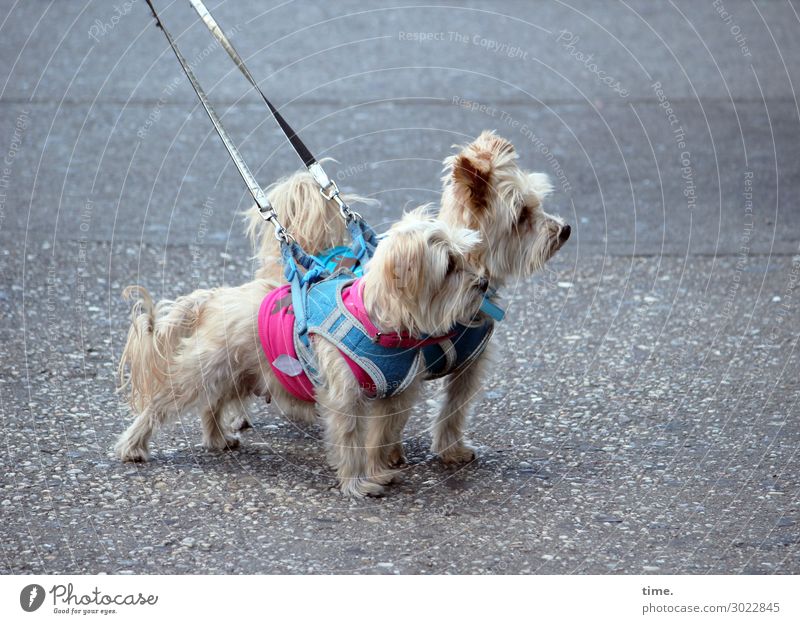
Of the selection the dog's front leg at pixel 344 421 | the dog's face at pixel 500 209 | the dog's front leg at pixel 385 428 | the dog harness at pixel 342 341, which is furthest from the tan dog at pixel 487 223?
the dog harness at pixel 342 341

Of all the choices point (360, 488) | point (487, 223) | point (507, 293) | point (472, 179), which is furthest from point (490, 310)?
point (507, 293)

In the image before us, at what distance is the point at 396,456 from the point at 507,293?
2288mm

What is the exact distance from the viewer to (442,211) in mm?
4523

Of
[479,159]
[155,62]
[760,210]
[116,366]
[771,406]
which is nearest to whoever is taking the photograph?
[479,159]

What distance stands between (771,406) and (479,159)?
204cm

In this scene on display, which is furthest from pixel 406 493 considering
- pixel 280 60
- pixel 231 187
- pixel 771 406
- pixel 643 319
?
pixel 280 60

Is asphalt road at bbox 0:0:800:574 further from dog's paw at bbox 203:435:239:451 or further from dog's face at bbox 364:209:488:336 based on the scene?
dog's face at bbox 364:209:488:336

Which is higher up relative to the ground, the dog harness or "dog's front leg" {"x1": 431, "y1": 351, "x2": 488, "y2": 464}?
the dog harness

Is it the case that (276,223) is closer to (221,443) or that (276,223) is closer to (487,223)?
(487,223)

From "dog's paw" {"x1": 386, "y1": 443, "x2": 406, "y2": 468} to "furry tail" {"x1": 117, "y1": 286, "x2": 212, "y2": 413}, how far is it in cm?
102

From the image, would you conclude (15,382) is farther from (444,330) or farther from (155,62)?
(155,62)

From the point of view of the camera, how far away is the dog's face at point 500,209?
4.36 m

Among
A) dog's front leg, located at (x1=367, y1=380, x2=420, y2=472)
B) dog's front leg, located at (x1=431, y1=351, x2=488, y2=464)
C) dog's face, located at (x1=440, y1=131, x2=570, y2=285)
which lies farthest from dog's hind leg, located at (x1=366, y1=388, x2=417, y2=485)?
dog's face, located at (x1=440, y1=131, x2=570, y2=285)

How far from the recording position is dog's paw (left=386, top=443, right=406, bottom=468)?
464cm
